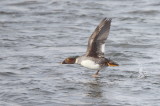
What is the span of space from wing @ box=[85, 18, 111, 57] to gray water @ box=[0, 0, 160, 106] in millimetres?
517

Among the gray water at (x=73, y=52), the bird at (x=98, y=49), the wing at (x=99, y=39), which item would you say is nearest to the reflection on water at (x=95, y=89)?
the gray water at (x=73, y=52)

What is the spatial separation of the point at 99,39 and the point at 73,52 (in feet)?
8.62

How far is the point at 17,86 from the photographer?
9.85 metres

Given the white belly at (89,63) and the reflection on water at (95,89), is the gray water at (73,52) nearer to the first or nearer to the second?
the reflection on water at (95,89)

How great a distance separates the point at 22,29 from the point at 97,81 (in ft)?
18.0

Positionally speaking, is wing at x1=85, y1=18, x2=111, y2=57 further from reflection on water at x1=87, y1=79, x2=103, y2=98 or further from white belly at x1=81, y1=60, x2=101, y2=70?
reflection on water at x1=87, y1=79, x2=103, y2=98

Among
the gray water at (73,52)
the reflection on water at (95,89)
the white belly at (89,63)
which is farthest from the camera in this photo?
the white belly at (89,63)

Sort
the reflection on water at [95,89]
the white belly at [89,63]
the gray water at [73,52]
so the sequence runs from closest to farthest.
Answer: the gray water at [73,52] < the reflection on water at [95,89] < the white belly at [89,63]

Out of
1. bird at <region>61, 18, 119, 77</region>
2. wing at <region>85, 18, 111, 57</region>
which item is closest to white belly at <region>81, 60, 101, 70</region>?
bird at <region>61, 18, 119, 77</region>

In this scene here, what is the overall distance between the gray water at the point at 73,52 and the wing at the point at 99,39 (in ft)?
1.70

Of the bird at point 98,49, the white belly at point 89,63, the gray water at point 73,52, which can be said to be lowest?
the gray water at point 73,52

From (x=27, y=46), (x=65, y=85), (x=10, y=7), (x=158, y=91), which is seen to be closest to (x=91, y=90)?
(x=65, y=85)

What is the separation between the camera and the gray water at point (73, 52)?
9312 mm

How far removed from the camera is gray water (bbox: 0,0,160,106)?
931 centimetres
